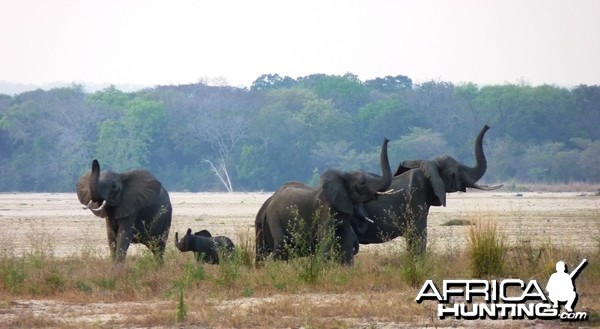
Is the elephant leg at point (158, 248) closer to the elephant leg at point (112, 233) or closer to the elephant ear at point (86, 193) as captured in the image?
the elephant leg at point (112, 233)

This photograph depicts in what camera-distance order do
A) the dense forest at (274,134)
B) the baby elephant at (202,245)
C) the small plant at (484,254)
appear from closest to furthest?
the small plant at (484,254)
the baby elephant at (202,245)
the dense forest at (274,134)

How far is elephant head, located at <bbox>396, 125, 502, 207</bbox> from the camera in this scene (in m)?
18.4

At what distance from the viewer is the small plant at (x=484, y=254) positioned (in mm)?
14320

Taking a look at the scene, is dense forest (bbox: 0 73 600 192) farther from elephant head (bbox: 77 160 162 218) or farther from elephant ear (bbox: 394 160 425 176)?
elephant head (bbox: 77 160 162 218)

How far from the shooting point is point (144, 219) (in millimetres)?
18812

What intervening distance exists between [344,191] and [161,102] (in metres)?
76.1

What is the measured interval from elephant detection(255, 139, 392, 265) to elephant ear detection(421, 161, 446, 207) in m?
1.28

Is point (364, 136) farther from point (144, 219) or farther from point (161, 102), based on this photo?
point (144, 219)

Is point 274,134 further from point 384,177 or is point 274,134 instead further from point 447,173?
point 384,177

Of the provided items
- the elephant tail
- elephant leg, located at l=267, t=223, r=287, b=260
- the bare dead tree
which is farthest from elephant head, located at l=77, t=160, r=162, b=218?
the bare dead tree

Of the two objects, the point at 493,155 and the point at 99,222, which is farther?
the point at 493,155

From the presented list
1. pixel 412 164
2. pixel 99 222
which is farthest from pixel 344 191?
pixel 99 222

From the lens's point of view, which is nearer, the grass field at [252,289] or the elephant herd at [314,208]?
the grass field at [252,289]

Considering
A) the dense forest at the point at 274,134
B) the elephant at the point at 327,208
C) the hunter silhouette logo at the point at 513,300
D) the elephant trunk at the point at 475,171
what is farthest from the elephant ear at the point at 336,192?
the dense forest at the point at 274,134
